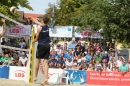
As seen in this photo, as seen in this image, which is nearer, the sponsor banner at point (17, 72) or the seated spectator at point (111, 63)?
the sponsor banner at point (17, 72)

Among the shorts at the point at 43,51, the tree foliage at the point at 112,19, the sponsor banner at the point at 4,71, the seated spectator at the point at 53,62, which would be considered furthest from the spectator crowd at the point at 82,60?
the shorts at the point at 43,51

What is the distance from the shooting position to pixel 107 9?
70.1 feet

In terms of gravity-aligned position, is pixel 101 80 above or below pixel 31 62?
below

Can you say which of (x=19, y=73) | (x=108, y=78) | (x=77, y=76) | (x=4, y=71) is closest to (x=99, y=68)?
(x=108, y=78)

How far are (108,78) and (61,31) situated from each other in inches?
311

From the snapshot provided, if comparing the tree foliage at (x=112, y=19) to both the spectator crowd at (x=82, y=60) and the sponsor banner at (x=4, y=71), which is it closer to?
the spectator crowd at (x=82, y=60)

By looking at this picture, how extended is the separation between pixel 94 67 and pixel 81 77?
0.87 m

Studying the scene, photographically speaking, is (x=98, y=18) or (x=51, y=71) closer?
(x=51, y=71)

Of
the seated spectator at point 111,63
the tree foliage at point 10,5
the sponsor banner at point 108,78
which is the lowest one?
the sponsor banner at point 108,78

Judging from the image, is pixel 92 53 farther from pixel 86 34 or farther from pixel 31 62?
pixel 31 62

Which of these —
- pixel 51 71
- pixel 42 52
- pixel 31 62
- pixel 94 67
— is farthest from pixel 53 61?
pixel 42 52

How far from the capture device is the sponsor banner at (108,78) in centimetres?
1614

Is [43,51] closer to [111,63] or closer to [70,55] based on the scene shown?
[111,63]

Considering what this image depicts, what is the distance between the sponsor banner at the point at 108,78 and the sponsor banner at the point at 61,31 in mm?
7000
